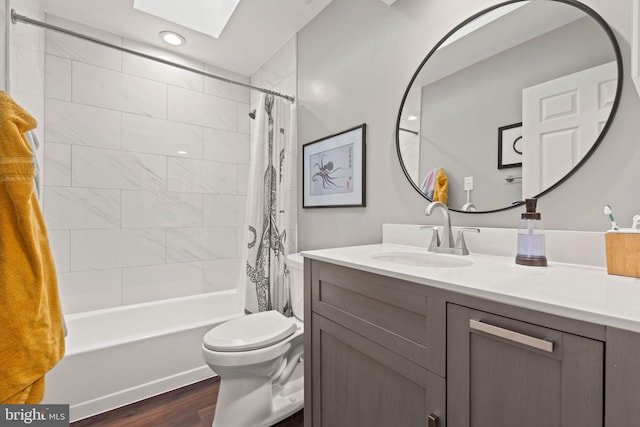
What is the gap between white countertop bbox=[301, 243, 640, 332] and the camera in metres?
0.48

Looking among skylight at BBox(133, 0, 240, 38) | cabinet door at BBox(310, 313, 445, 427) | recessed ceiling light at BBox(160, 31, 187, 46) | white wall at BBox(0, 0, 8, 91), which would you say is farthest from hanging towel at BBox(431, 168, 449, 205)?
recessed ceiling light at BBox(160, 31, 187, 46)

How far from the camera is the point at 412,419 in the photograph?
30.3 inches

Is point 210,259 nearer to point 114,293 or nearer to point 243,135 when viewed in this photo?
point 114,293

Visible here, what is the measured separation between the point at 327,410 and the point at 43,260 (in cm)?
107

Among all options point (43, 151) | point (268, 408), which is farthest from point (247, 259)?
point (43, 151)

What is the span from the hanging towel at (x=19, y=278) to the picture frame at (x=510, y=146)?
1.51m

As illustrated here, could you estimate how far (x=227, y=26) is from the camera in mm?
2037

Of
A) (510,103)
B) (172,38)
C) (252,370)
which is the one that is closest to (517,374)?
(510,103)

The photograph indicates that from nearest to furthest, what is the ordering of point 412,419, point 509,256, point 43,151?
point 412,419
point 509,256
point 43,151

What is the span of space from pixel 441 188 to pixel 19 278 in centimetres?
146

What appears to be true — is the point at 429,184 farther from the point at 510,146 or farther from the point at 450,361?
the point at 450,361

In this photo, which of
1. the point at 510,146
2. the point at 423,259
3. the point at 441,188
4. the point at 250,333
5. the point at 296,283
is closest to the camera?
the point at 510,146

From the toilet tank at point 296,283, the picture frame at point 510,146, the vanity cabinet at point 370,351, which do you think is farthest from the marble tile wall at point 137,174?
the picture frame at point 510,146

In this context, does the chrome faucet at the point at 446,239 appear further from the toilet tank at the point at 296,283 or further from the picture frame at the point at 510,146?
the toilet tank at the point at 296,283
